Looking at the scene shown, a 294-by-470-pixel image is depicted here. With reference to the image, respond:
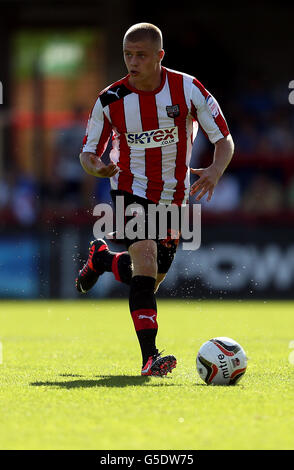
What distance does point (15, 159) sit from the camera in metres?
15.4

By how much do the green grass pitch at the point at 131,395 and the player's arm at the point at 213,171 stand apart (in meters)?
1.13

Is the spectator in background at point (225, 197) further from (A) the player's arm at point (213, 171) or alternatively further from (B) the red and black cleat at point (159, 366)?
(B) the red and black cleat at point (159, 366)

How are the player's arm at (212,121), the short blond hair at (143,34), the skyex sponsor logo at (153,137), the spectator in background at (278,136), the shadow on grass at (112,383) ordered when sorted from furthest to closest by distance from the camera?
1. the spectator in background at (278,136)
2. the skyex sponsor logo at (153,137)
3. the player's arm at (212,121)
4. the short blond hair at (143,34)
5. the shadow on grass at (112,383)

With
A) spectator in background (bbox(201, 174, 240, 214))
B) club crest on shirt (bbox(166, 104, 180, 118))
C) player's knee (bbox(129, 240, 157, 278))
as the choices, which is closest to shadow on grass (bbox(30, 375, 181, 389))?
player's knee (bbox(129, 240, 157, 278))

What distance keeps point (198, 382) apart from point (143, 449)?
1.88 meters

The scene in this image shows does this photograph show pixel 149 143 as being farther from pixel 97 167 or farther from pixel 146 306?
pixel 146 306

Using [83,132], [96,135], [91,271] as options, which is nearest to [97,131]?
[96,135]

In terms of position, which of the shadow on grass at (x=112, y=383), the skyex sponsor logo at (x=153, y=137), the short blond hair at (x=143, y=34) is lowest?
the shadow on grass at (x=112, y=383)

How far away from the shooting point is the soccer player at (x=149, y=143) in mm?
5520

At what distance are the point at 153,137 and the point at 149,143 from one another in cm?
5

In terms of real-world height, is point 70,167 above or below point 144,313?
above

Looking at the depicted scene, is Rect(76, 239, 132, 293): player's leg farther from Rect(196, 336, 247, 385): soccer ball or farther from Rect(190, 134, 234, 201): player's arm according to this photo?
Rect(196, 336, 247, 385): soccer ball

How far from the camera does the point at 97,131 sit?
587 centimetres

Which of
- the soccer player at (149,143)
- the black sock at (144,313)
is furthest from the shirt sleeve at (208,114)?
the black sock at (144,313)
